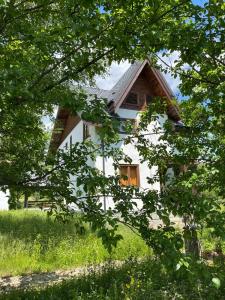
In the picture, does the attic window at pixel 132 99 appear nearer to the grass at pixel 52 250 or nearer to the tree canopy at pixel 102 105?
the grass at pixel 52 250

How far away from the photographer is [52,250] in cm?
1055

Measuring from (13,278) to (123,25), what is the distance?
676 centimetres

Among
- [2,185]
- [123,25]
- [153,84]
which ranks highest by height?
[153,84]

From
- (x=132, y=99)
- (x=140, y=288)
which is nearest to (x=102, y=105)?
(x=140, y=288)

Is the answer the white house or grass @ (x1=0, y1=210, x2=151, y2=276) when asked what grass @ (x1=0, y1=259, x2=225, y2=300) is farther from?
the white house

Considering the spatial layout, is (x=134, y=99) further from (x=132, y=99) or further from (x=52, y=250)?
(x=52, y=250)

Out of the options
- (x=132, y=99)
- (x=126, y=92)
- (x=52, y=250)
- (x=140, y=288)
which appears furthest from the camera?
(x=132, y=99)

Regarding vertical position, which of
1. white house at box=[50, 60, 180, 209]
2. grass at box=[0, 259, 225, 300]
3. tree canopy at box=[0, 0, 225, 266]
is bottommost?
grass at box=[0, 259, 225, 300]

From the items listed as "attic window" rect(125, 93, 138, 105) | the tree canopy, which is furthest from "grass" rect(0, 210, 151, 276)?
"attic window" rect(125, 93, 138, 105)

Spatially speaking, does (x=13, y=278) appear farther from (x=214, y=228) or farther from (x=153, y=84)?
(x=153, y=84)

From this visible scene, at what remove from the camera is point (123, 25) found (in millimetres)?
4223

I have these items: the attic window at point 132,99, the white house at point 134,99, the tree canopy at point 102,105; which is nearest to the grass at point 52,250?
the tree canopy at point 102,105

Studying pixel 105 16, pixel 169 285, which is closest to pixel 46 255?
pixel 169 285

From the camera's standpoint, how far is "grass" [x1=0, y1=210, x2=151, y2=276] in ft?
31.0
